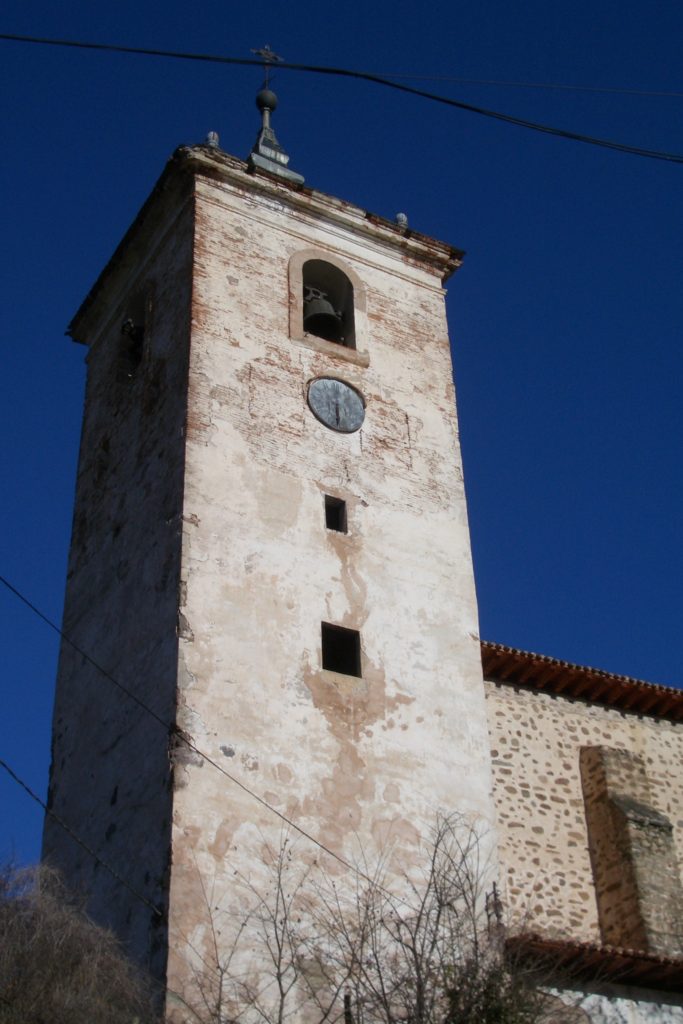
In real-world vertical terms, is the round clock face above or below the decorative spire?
below

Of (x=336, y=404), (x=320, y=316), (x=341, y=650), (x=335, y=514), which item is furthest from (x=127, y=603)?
(x=320, y=316)

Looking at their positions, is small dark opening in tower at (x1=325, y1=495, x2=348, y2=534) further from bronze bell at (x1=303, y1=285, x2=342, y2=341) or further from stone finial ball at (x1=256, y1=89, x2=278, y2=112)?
stone finial ball at (x1=256, y1=89, x2=278, y2=112)

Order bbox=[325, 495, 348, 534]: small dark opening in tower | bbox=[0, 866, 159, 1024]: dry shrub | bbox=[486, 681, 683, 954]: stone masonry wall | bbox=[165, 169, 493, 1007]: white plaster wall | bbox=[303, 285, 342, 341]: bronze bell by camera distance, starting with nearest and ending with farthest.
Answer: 1. bbox=[0, 866, 159, 1024]: dry shrub
2. bbox=[165, 169, 493, 1007]: white plaster wall
3. bbox=[486, 681, 683, 954]: stone masonry wall
4. bbox=[325, 495, 348, 534]: small dark opening in tower
5. bbox=[303, 285, 342, 341]: bronze bell

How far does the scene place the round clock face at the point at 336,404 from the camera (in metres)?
16.9

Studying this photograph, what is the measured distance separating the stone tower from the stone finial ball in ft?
12.3

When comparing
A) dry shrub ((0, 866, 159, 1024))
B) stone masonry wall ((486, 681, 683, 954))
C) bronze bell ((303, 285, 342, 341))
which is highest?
bronze bell ((303, 285, 342, 341))

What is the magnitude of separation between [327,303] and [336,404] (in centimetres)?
195

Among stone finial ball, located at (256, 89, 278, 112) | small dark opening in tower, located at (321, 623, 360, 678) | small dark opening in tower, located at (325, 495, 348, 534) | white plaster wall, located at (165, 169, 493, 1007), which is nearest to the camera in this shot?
white plaster wall, located at (165, 169, 493, 1007)

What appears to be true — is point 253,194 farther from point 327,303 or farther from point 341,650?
point 341,650

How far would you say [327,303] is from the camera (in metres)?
18.4

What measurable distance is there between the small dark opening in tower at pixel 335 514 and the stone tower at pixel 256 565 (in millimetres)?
46

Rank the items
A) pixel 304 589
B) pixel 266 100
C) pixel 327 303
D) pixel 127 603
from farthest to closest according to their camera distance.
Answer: pixel 266 100 → pixel 327 303 → pixel 127 603 → pixel 304 589

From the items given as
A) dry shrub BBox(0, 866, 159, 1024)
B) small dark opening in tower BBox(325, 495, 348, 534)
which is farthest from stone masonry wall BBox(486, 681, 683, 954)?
dry shrub BBox(0, 866, 159, 1024)

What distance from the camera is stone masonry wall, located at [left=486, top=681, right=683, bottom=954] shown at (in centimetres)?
1552
